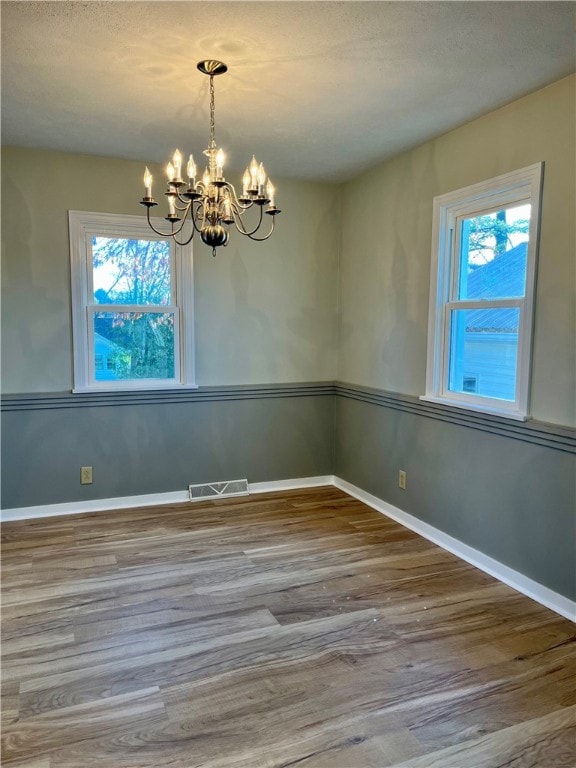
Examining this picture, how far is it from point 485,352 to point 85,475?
285 centimetres

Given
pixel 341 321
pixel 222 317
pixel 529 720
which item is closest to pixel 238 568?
pixel 529 720

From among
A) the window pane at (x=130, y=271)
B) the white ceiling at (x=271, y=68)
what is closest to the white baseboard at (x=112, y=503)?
the window pane at (x=130, y=271)

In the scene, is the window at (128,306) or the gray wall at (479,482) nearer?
the gray wall at (479,482)

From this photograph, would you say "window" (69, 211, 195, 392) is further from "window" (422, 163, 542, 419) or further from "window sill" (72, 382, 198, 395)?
"window" (422, 163, 542, 419)

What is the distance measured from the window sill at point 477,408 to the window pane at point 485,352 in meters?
0.09

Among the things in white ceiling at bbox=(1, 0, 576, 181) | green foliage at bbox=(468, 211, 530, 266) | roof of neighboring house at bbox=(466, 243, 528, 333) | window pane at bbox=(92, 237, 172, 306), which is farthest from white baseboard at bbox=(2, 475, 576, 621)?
white ceiling at bbox=(1, 0, 576, 181)

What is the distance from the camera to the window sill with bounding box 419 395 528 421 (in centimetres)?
270

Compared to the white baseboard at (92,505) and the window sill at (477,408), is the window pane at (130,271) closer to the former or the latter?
the white baseboard at (92,505)

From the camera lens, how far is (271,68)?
2.33 meters

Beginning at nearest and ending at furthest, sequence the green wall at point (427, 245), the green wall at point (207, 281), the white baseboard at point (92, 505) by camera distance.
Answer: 1. the green wall at point (427, 245)
2. the green wall at point (207, 281)
3. the white baseboard at point (92, 505)

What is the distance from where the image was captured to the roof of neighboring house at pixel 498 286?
109 inches

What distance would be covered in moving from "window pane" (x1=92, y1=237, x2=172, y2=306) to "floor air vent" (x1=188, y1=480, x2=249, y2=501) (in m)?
1.45

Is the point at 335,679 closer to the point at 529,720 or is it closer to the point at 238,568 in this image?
the point at 529,720

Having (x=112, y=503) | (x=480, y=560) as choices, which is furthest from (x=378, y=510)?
(x=112, y=503)
